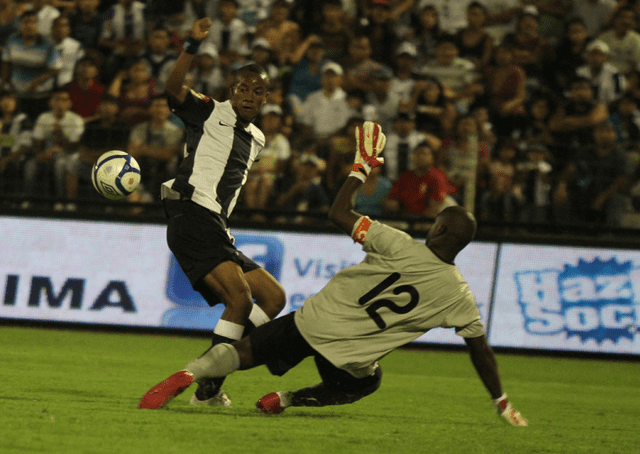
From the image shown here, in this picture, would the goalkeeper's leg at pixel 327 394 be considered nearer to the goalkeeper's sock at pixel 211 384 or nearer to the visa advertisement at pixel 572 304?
the goalkeeper's sock at pixel 211 384

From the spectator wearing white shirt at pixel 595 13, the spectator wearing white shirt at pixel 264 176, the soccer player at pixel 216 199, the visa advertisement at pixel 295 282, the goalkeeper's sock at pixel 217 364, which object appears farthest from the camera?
the spectator wearing white shirt at pixel 595 13

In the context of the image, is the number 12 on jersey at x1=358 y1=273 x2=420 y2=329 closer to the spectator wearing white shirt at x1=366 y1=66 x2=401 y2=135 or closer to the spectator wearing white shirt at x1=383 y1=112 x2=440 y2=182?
the spectator wearing white shirt at x1=383 y1=112 x2=440 y2=182

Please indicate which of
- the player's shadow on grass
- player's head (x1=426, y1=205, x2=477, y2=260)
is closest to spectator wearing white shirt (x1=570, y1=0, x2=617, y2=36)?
player's head (x1=426, y1=205, x2=477, y2=260)

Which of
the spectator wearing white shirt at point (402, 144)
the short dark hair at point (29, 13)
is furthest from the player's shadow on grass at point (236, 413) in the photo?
the short dark hair at point (29, 13)

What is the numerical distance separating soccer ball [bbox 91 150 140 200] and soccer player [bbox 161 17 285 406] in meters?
0.65

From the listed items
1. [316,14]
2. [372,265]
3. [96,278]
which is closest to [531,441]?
[372,265]

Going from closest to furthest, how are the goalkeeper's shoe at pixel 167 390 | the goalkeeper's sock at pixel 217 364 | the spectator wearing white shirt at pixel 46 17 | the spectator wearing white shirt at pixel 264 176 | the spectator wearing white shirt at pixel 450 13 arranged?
the goalkeeper's shoe at pixel 167 390 < the goalkeeper's sock at pixel 217 364 < the spectator wearing white shirt at pixel 264 176 < the spectator wearing white shirt at pixel 46 17 < the spectator wearing white shirt at pixel 450 13

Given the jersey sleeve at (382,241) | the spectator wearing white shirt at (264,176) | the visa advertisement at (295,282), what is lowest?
the visa advertisement at (295,282)

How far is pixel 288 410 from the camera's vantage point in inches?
215

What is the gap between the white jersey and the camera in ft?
15.8

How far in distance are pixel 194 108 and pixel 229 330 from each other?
1511mm

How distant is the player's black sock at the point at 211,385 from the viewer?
209 inches

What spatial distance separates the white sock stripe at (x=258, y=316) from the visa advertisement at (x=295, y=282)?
13.7 ft

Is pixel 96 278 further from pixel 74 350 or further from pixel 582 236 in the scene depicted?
pixel 582 236
